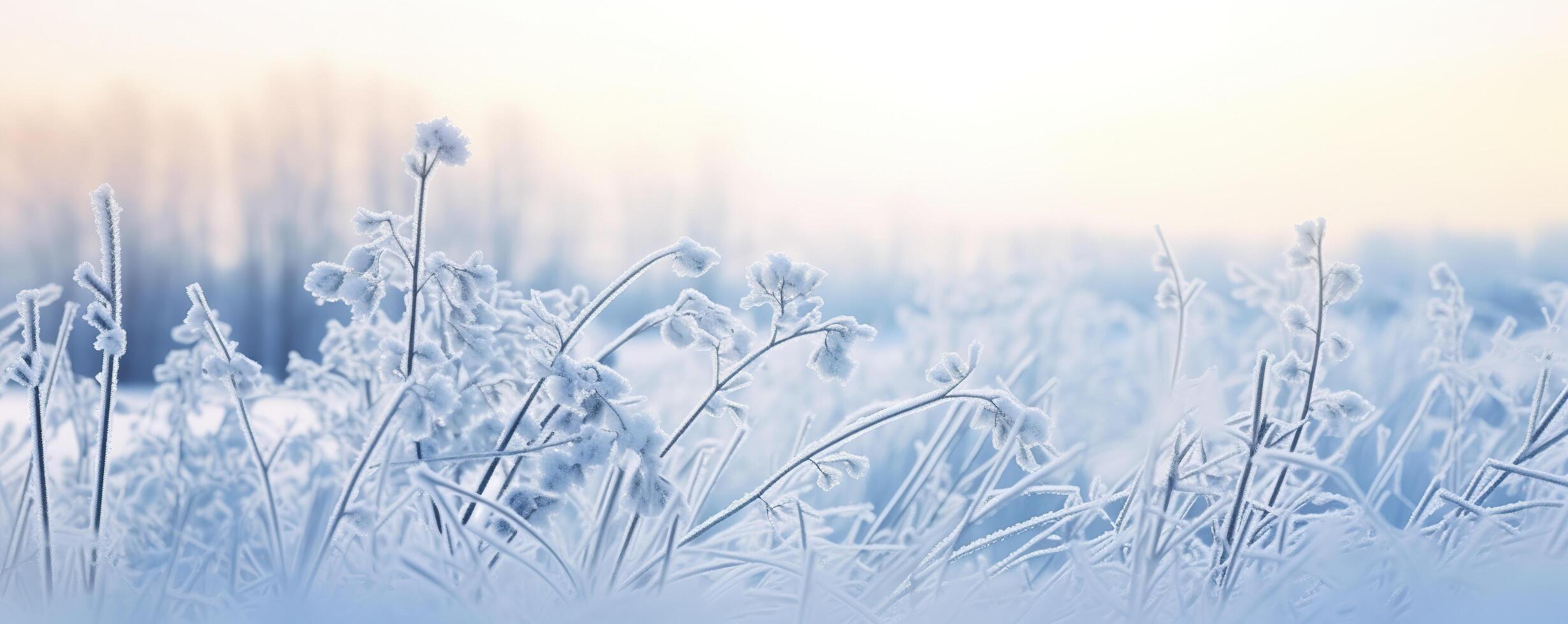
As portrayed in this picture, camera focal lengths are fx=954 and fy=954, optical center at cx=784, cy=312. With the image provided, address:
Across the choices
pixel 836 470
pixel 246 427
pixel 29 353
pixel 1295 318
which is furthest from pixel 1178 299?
pixel 29 353

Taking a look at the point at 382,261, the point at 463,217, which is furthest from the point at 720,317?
the point at 463,217

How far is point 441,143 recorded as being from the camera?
108cm

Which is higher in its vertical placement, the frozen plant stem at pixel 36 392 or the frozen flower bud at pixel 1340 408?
the frozen flower bud at pixel 1340 408

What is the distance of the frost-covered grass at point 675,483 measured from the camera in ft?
3.56

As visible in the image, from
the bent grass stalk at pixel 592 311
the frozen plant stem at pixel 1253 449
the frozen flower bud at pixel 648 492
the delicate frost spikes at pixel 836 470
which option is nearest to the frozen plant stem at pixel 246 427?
Answer: the bent grass stalk at pixel 592 311

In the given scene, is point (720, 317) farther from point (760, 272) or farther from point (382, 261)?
point (382, 261)

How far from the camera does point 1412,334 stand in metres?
2.77

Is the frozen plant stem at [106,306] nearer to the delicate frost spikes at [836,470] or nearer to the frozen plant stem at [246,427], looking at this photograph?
the frozen plant stem at [246,427]

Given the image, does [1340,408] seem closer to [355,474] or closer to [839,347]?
[839,347]

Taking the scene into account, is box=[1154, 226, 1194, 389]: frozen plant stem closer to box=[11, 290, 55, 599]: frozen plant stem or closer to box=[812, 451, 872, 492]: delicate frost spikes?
box=[812, 451, 872, 492]: delicate frost spikes

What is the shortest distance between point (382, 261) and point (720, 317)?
48 cm

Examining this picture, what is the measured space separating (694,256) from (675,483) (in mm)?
504

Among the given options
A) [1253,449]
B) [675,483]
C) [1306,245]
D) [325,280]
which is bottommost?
[675,483]

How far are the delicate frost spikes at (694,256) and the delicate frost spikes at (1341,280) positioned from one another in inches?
31.5
